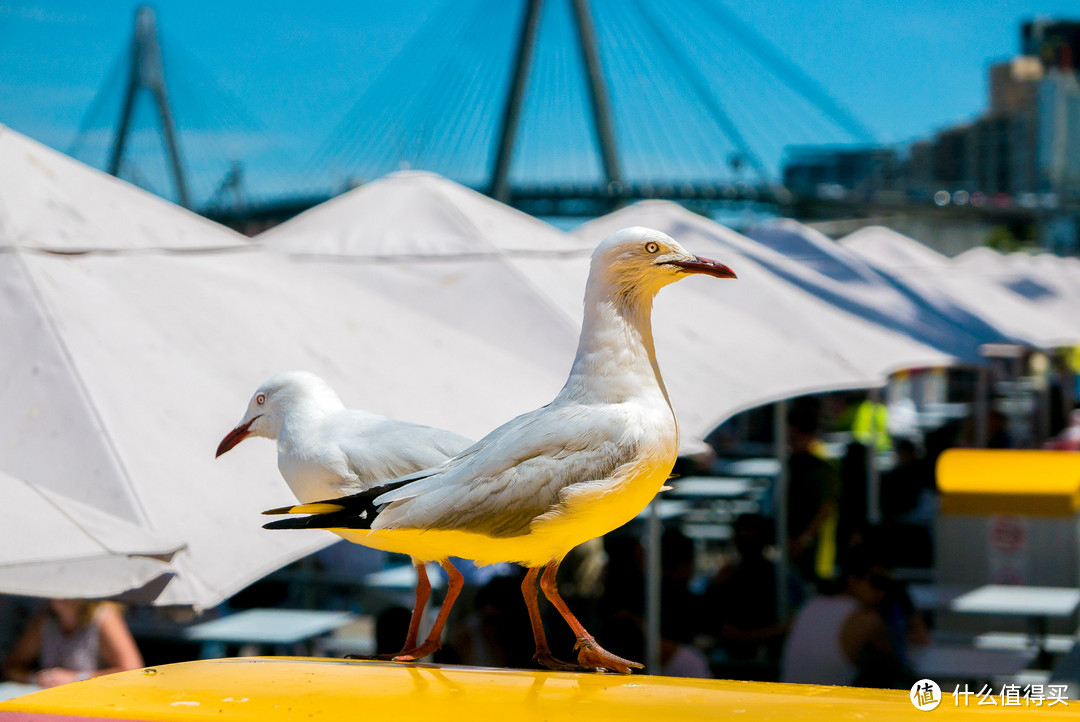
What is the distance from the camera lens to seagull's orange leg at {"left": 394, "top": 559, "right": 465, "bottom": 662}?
2207 mm

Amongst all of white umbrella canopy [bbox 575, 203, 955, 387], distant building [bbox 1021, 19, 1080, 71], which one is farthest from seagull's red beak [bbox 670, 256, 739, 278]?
distant building [bbox 1021, 19, 1080, 71]

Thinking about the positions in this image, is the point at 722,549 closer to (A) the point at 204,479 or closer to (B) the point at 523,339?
(B) the point at 523,339

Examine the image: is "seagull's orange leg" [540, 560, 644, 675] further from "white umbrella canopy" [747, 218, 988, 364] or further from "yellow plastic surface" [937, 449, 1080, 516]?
"white umbrella canopy" [747, 218, 988, 364]

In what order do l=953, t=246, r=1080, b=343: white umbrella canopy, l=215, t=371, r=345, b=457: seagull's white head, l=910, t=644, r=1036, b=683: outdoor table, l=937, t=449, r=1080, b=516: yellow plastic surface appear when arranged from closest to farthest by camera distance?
l=215, t=371, r=345, b=457: seagull's white head < l=910, t=644, r=1036, b=683: outdoor table < l=937, t=449, r=1080, b=516: yellow plastic surface < l=953, t=246, r=1080, b=343: white umbrella canopy

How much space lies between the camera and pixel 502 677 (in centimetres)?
214

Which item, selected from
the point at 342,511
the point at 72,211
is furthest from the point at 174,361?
the point at 342,511

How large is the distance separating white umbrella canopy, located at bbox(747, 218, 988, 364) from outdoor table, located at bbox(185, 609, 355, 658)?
16.6 ft

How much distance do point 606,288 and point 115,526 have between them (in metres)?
1.65

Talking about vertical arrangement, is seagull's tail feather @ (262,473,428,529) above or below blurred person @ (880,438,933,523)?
above

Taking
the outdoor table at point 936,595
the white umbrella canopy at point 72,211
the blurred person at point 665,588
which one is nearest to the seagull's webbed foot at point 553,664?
the white umbrella canopy at point 72,211

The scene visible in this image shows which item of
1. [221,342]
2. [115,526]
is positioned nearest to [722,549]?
[221,342]

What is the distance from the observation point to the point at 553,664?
7.31 feet

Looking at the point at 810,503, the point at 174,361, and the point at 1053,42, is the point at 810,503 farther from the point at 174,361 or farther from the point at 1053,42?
the point at 1053,42

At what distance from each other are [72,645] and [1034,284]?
15805 mm
